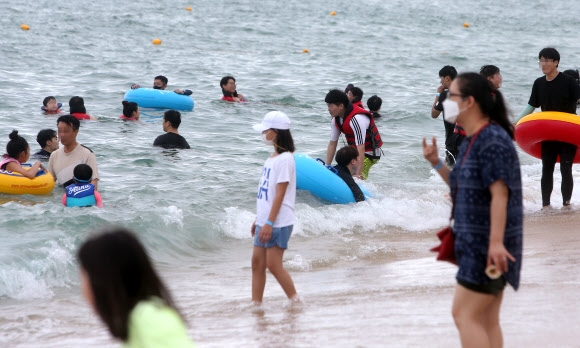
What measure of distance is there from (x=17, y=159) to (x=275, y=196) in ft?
15.5

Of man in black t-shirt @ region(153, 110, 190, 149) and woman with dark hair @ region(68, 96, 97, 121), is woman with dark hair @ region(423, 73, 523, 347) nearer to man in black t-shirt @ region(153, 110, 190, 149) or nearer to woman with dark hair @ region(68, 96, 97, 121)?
man in black t-shirt @ region(153, 110, 190, 149)

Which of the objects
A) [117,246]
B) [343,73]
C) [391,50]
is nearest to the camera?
[117,246]

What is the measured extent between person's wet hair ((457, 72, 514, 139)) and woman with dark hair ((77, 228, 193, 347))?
6.01 ft

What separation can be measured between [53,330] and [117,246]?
3585 mm

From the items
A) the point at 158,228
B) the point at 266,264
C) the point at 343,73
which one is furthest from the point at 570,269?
the point at 343,73

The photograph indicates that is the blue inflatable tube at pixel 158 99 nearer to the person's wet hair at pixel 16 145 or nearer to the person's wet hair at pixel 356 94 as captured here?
the person's wet hair at pixel 356 94

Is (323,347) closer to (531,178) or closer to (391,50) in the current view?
(531,178)

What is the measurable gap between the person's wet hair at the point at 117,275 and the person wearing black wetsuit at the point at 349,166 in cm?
704

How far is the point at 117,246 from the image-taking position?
2510mm

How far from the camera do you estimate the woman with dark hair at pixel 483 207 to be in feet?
11.6

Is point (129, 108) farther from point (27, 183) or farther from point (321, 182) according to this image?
point (321, 182)

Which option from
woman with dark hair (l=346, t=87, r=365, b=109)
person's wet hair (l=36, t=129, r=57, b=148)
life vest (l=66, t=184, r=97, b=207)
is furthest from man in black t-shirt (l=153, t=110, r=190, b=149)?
life vest (l=66, t=184, r=97, b=207)

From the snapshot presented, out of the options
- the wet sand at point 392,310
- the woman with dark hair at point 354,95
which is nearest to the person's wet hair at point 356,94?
the woman with dark hair at point 354,95

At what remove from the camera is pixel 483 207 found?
362 centimetres
